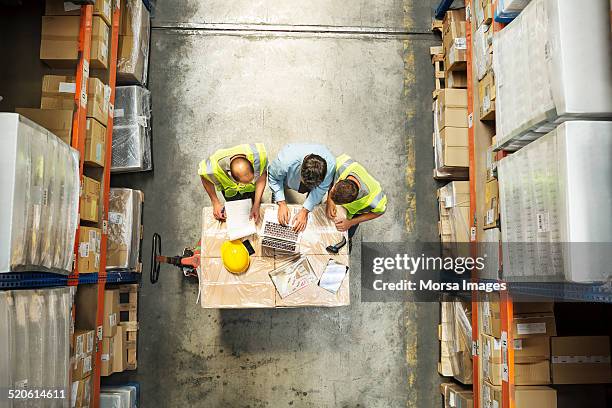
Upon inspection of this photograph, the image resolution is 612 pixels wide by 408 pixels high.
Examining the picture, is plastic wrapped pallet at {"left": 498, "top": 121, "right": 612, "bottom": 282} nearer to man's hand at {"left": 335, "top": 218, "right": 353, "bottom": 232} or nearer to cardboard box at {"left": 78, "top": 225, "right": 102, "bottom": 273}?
man's hand at {"left": 335, "top": 218, "right": 353, "bottom": 232}

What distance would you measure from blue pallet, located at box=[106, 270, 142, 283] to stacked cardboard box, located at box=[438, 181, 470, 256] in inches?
129

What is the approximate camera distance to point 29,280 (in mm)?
3324

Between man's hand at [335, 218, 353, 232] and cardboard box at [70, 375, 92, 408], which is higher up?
man's hand at [335, 218, 353, 232]

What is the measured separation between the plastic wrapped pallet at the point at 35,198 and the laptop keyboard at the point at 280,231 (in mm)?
1495

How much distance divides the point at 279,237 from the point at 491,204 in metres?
1.90

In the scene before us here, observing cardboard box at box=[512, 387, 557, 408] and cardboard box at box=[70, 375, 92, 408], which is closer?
cardboard box at box=[512, 387, 557, 408]

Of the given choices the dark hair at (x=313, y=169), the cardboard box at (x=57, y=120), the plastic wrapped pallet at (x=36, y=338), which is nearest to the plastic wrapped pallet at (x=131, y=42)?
the cardboard box at (x=57, y=120)

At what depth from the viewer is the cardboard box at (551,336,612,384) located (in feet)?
12.9

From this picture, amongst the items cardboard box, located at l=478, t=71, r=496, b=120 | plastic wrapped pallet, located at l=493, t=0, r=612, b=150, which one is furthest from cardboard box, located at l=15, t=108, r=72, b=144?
cardboard box, located at l=478, t=71, r=496, b=120

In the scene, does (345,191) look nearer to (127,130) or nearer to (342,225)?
(342,225)

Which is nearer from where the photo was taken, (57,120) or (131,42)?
(57,120)

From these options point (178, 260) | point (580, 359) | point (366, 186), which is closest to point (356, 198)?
point (366, 186)

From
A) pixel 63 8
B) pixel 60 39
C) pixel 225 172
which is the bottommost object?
pixel 225 172

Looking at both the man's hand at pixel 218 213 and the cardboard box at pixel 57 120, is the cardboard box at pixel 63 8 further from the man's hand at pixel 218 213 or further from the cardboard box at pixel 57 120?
the man's hand at pixel 218 213
